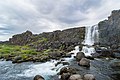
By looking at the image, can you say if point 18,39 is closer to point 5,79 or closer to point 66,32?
point 66,32

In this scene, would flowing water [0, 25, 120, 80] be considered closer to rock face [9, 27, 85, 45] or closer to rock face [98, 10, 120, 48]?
rock face [98, 10, 120, 48]

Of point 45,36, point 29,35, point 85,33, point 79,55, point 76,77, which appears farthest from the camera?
point 29,35

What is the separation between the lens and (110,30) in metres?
80.1

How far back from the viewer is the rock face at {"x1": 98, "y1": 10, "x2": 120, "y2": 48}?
251ft

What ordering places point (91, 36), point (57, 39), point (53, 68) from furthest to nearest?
point (57, 39) < point (91, 36) < point (53, 68)

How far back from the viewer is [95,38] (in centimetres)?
8250

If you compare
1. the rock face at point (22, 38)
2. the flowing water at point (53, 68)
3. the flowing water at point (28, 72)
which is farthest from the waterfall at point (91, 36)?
the rock face at point (22, 38)

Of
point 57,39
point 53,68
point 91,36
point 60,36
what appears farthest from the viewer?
point 57,39

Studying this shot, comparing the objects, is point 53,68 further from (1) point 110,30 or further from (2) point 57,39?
(2) point 57,39

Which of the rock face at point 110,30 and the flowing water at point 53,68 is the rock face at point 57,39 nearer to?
the flowing water at point 53,68

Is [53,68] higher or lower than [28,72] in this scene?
higher

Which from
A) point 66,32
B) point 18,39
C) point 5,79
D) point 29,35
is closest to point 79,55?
point 5,79

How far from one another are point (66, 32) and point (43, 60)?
189 ft

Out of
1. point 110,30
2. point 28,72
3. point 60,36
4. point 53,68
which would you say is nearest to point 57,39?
point 60,36
